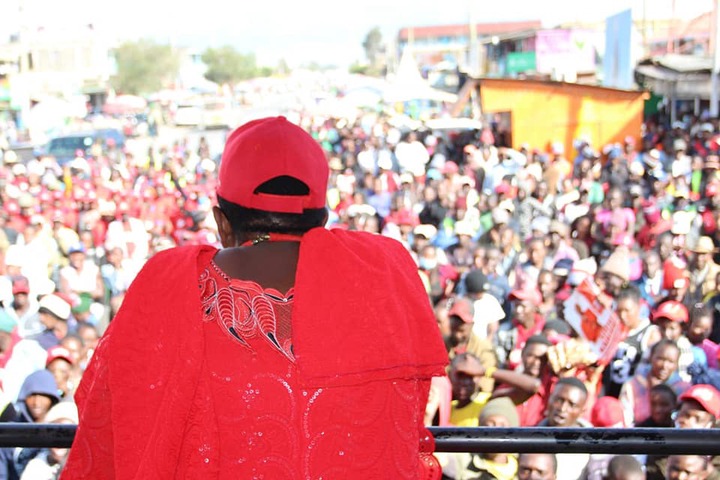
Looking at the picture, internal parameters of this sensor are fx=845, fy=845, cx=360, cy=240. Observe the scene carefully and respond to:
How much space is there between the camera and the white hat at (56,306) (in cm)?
537

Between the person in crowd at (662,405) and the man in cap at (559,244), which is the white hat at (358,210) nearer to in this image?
the man in cap at (559,244)

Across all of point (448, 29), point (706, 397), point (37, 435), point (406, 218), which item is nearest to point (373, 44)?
point (448, 29)

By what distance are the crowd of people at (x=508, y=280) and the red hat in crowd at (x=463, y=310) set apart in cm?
1

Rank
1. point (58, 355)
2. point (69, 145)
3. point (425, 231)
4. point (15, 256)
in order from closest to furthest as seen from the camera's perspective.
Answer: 1. point (58, 355)
2. point (15, 256)
3. point (425, 231)
4. point (69, 145)

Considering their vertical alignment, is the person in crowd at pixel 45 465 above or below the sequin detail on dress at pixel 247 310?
below

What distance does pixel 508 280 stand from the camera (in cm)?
638

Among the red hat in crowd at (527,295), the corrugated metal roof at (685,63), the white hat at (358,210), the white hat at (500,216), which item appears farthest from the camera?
the corrugated metal roof at (685,63)

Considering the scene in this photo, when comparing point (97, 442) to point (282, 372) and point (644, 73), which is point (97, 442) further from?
point (644, 73)

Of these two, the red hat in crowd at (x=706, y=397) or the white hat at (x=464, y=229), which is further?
the white hat at (x=464, y=229)

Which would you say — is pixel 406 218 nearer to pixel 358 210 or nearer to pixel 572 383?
pixel 358 210

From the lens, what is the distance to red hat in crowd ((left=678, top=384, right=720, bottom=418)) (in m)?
3.38

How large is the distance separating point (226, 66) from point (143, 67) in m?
16.3

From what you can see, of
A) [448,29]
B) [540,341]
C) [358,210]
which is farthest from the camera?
[448,29]

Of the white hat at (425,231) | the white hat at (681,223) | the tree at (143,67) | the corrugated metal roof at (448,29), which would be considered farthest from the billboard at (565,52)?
the corrugated metal roof at (448,29)
